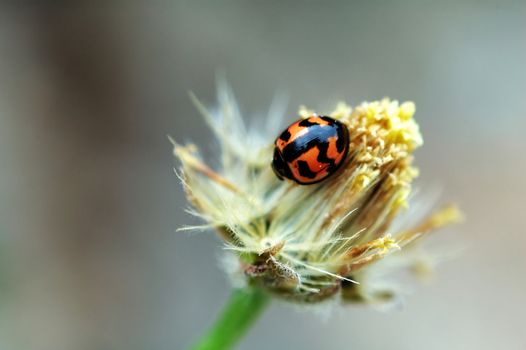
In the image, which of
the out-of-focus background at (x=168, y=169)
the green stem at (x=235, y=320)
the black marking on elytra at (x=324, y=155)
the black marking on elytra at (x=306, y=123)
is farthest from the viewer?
the out-of-focus background at (x=168, y=169)

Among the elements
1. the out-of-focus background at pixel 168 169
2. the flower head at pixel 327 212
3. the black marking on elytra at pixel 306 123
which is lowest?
the flower head at pixel 327 212

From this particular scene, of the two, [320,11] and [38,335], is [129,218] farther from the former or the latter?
[320,11]

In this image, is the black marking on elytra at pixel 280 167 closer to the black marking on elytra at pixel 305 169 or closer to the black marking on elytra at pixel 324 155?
the black marking on elytra at pixel 305 169

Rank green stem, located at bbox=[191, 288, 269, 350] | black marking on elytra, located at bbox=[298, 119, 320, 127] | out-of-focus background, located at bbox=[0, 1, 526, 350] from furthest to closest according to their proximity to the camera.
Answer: out-of-focus background, located at bbox=[0, 1, 526, 350], green stem, located at bbox=[191, 288, 269, 350], black marking on elytra, located at bbox=[298, 119, 320, 127]

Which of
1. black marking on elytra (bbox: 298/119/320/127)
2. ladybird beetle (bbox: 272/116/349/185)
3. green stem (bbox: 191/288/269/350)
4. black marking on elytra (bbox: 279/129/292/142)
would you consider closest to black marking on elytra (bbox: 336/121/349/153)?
ladybird beetle (bbox: 272/116/349/185)

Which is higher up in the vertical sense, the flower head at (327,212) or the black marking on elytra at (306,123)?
the black marking on elytra at (306,123)

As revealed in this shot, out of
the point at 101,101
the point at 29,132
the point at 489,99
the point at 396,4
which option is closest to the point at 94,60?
the point at 101,101

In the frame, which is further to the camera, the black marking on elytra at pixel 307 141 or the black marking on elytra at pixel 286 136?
the black marking on elytra at pixel 286 136

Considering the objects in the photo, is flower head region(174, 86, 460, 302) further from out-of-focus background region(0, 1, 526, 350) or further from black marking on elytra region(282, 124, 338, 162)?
out-of-focus background region(0, 1, 526, 350)

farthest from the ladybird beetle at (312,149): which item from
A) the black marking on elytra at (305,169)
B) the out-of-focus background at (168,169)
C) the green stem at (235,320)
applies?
the out-of-focus background at (168,169)
